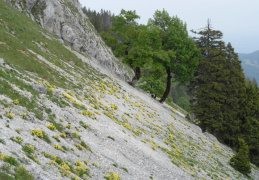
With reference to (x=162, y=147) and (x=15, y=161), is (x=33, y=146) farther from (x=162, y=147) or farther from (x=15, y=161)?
(x=162, y=147)

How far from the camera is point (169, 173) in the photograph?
67.4 ft

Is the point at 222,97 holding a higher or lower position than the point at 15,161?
higher

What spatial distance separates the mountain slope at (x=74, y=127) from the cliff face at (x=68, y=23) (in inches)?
307

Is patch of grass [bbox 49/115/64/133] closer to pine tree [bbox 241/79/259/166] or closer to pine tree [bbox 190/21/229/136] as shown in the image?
pine tree [bbox 190/21/229/136]

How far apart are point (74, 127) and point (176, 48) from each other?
35722 millimetres

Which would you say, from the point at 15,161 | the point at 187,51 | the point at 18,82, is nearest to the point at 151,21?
the point at 187,51

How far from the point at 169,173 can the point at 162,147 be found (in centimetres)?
627

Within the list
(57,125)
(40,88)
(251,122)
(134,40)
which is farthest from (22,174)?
(251,122)

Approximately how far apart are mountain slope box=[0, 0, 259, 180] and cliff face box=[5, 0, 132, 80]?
307 inches

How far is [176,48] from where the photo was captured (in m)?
49.2

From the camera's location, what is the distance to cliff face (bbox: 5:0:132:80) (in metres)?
46.4

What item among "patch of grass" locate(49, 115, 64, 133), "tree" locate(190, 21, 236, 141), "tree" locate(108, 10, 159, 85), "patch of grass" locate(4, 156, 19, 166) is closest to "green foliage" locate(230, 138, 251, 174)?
A: "tree" locate(190, 21, 236, 141)

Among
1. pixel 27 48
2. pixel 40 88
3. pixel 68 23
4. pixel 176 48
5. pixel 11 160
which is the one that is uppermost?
pixel 176 48

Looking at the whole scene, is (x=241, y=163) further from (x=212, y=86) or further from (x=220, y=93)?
(x=212, y=86)
